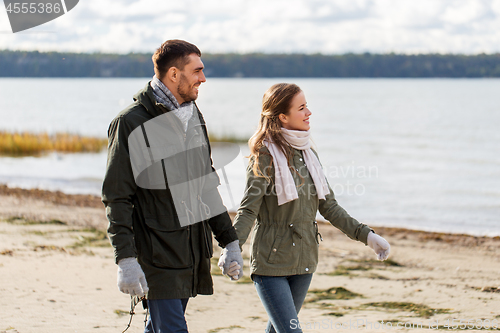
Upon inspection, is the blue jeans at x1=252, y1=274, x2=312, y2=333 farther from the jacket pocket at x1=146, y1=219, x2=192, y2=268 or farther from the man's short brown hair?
the man's short brown hair

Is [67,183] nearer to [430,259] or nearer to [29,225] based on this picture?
[29,225]

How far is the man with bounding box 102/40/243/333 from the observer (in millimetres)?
2748

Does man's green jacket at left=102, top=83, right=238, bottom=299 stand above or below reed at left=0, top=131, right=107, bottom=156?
above

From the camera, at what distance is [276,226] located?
3.27m

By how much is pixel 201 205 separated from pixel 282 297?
28.4 inches

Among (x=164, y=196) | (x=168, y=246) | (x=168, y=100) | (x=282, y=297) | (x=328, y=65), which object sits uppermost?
(x=168, y=100)

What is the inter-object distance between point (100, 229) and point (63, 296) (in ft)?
11.9

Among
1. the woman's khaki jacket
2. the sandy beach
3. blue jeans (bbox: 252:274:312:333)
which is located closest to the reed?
the sandy beach

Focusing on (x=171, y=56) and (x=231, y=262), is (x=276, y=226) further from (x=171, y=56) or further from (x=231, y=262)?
(x=171, y=56)

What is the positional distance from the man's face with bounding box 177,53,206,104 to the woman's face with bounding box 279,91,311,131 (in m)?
0.65

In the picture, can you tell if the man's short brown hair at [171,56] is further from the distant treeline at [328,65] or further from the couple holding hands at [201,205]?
the distant treeline at [328,65]

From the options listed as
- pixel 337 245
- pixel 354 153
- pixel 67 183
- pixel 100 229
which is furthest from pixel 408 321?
pixel 354 153

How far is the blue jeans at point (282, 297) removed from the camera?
3.12 m

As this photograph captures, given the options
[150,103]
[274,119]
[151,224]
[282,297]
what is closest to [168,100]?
[150,103]
